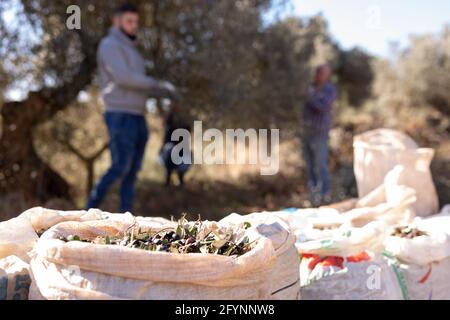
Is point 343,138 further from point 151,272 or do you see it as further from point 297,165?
point 151,272

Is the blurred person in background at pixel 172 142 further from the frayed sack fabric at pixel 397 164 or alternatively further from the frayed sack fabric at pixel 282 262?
the frayed sack fabric at pixel 282 262

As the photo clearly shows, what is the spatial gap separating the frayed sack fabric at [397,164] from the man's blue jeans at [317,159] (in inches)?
65.5

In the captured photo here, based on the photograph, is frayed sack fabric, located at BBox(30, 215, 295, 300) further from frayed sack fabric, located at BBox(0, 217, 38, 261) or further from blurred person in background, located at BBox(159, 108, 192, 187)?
blurred person in background, located at BBox(159, 108, 192, 187)

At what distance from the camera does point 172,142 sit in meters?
6.55

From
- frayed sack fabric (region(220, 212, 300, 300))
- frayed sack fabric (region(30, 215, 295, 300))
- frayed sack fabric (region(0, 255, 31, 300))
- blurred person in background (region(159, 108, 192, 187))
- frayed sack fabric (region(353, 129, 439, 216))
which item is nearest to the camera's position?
frayed sack fabric (region(30, 215, 295, 300))

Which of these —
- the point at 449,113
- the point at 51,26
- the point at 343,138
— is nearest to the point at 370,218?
the point at 51,26

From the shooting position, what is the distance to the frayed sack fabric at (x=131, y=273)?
6.07ft

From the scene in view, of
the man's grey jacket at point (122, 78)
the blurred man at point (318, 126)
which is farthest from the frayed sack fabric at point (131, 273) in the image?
the blurred man at point (318, 126)

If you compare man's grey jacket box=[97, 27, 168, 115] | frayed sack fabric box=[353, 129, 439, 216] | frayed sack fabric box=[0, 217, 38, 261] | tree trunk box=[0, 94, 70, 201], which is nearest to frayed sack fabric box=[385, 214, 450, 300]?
frayed sack fabric box=[353, 129, 439, 216]

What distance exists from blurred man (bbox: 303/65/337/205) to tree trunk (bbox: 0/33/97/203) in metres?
2.51

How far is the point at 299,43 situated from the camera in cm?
757

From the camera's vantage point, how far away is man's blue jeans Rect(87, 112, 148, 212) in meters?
4.68

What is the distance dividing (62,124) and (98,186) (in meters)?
2.39

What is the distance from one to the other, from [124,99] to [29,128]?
176 centimetres
